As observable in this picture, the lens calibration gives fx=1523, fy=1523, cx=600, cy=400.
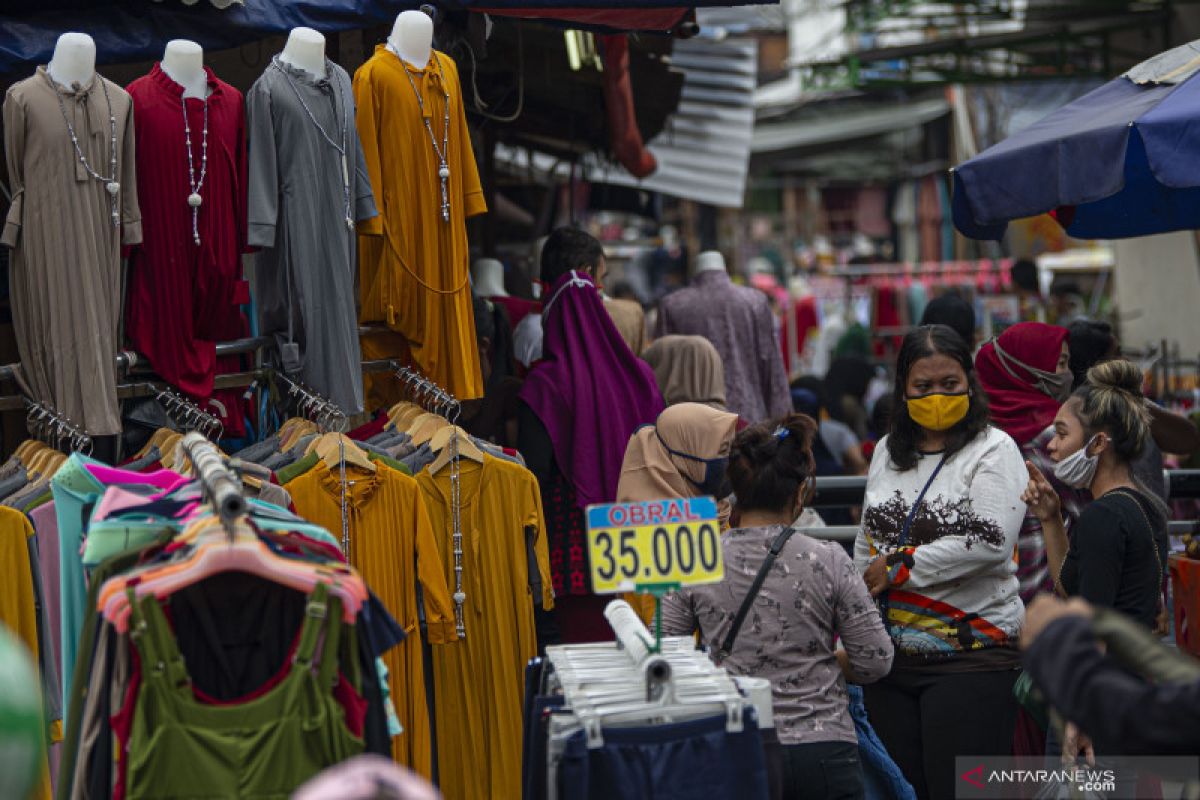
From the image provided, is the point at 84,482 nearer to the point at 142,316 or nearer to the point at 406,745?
the point at 142,316

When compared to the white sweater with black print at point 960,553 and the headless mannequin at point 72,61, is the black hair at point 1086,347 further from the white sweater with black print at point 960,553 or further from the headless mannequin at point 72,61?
the headless mannequin at point 72,61

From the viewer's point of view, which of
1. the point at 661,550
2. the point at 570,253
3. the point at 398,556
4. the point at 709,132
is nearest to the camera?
the point at 661,550

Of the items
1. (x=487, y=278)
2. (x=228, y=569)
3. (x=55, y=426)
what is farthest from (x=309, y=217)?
(x=487, y=278)

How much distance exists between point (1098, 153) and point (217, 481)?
3.47 meters

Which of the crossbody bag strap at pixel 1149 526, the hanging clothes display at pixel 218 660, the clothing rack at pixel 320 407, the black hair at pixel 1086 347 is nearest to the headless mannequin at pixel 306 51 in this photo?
the clothing rack at pixel 320 407

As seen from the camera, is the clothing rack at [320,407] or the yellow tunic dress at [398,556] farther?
the clothing rack at [320,407]

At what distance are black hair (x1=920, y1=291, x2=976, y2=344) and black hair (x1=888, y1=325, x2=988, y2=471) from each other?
6.49 feet

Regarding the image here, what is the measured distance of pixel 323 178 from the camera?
5.29 m

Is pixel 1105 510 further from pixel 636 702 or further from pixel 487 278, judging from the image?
pixel 487 278

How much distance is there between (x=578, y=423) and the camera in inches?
247

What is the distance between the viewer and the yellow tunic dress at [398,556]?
4879 millimetres

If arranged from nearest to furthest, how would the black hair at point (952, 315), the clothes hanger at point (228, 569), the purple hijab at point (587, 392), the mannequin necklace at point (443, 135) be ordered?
the clothes hanger at point (228, 569), the mannequin necklace at point (443, 135), the purple hijab at point (587, 392), the black hair at point (952, 315)

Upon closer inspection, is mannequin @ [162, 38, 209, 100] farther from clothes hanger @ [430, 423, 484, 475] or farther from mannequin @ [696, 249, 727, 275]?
mannequin @ [696, 249, 727, 275]

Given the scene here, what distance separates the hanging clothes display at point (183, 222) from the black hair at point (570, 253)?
1.83 meters
